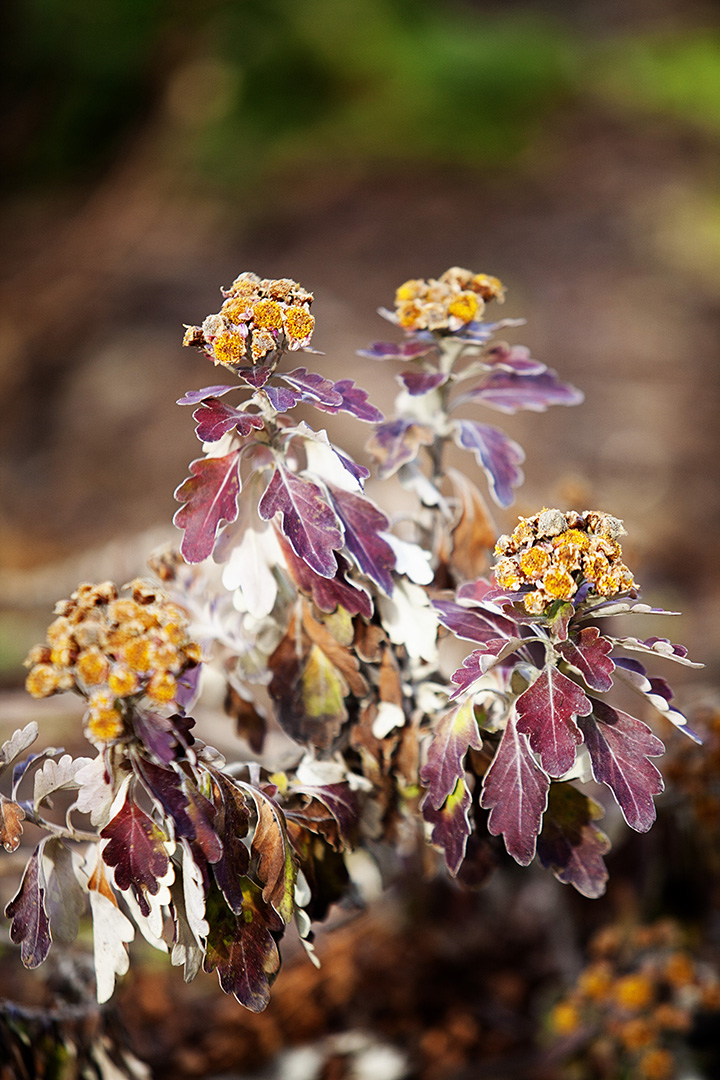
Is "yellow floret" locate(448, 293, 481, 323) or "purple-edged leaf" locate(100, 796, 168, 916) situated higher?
"yellow floret" locate(448, 293, 481, 323)

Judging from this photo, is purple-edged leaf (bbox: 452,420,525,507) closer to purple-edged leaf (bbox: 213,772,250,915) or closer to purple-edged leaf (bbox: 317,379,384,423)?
purple-edged leaf (bbox: 317,379,384,423)

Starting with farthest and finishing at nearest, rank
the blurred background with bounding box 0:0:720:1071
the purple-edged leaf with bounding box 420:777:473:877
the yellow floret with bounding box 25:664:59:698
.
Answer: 1. the blurred background with bounding box 0:0:720:1071
2. the purple-edged leaf with bounding box 420:777:473:877
3. the yellow floret with bounding box 25:664:59:698

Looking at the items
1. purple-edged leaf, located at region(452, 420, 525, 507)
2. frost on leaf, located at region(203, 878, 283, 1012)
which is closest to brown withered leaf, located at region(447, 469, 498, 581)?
purple-edged leaf, located at region(452, 420, 525, 507)

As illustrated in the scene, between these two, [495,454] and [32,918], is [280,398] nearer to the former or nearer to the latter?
[495,454]

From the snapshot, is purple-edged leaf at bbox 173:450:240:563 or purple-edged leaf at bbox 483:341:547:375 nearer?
purple-edged leaf at bbox 173:450:240:563

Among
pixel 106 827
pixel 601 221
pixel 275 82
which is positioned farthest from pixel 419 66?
pixel 106 827

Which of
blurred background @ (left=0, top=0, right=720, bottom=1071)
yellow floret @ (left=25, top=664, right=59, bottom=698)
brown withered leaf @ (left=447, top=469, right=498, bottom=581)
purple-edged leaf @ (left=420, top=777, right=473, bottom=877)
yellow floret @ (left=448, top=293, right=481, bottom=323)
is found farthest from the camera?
blurred background @ (left=0, top=0, right=720, bottom=1071)

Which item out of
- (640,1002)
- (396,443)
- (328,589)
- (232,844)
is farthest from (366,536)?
(640,1002)

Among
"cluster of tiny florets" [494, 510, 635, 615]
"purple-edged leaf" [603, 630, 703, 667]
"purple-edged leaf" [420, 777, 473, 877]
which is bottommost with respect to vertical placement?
"purple-edged leaf" [420, 777, 473, 877]
